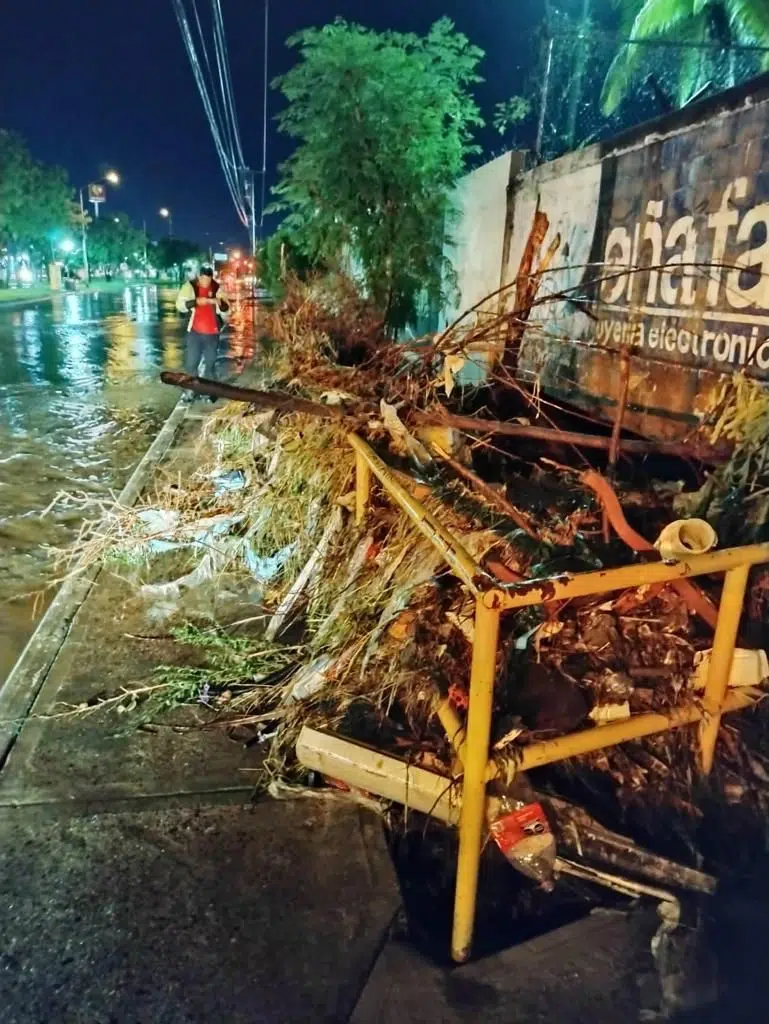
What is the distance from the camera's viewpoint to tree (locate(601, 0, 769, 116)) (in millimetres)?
16075

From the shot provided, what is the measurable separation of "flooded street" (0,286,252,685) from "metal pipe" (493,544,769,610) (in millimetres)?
3061

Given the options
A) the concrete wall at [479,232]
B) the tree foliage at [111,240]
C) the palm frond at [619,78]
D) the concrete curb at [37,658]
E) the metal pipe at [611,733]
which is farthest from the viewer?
the tree foliage at [111,240]

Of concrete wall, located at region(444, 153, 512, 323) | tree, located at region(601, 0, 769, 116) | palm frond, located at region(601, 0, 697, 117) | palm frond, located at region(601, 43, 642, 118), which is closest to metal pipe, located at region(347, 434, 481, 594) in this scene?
concrete wall, located at region(444, 153, 512, 323)

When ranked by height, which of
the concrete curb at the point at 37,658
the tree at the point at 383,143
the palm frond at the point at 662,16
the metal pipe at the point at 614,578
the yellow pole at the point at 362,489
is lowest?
the concrete curb at the point at 37,658

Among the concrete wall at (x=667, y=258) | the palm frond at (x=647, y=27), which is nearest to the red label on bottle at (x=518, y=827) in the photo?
the concrete wall at (x=667, y=258)

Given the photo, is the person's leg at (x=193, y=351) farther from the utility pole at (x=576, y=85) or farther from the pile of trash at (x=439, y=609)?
the pile of trash at (x=439, y=609)

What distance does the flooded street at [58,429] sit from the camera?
17.2 ft

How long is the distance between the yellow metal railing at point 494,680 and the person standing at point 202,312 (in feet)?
29.3

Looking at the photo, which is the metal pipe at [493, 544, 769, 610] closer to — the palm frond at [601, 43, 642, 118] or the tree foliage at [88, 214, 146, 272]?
the palm frond at [601, 43, 642, 118]

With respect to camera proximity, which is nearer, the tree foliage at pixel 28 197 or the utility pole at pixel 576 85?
the utility pole at pixel 576 85

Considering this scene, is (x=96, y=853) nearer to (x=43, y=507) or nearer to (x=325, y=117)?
(x=43, y=507)

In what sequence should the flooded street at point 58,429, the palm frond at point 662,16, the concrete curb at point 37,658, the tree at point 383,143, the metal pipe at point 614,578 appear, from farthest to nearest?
the palm frond at point 662,16, the tree at point 383,143, the flooded street at point 58,429, the concrete curb at point 37,658, the metal pipe at point 614,578

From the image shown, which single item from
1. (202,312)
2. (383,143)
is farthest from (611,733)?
(383,143)

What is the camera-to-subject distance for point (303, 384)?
190 inches
